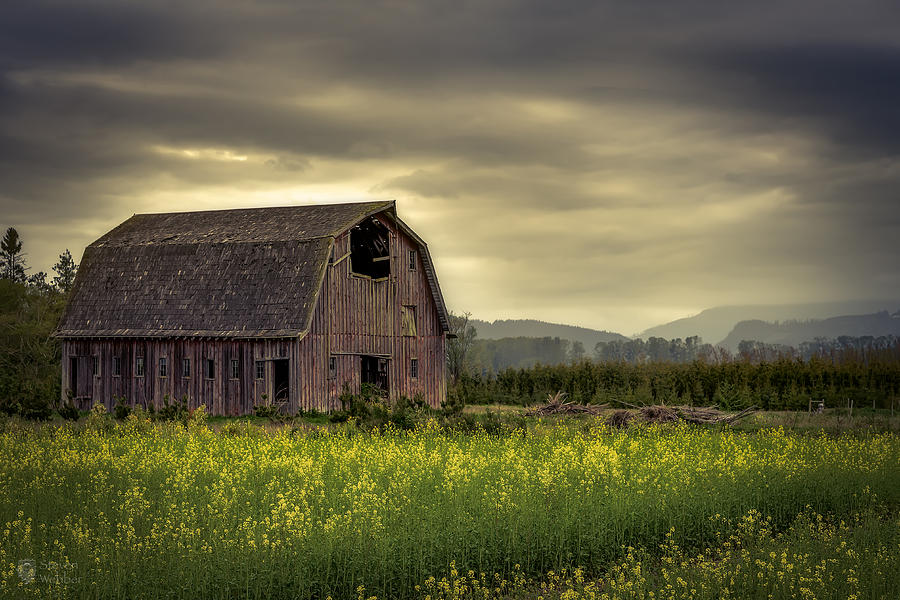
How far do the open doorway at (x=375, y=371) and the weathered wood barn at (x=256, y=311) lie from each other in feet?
0.17

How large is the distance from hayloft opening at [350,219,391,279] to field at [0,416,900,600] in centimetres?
1908

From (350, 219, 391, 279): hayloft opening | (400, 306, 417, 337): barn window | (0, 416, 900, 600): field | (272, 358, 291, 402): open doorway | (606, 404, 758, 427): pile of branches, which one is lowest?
(0, 416, 900, 600): field

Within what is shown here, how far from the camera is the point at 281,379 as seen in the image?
35.9m

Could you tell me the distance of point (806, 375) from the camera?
43.3 metres

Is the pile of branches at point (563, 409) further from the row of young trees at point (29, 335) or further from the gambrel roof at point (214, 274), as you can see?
the row of young trees at point (29, 335)

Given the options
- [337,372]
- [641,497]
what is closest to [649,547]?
[641,497]

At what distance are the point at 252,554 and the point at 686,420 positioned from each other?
64.7ft

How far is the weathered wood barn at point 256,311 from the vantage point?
116 feet

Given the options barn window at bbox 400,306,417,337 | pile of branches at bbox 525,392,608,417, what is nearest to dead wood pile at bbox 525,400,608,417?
pile of branches at bbox 525,392,608,417

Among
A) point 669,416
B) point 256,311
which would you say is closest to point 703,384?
point 669,416

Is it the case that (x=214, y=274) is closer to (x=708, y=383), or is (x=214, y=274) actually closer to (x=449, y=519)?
(x=708, y=383)

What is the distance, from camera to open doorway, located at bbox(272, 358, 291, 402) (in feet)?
115

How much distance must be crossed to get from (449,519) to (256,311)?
78.7 feet

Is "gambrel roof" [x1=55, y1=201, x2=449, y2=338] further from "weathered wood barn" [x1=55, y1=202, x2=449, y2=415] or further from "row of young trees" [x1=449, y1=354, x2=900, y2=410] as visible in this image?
"row of young trees" [x1=449, y1=354, x2=900, y2=410]
